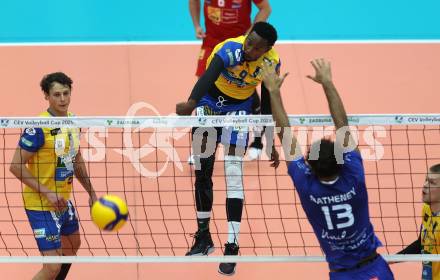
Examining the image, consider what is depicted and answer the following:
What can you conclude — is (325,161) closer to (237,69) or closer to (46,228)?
(237,69)

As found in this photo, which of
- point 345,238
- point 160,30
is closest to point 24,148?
point 345,238

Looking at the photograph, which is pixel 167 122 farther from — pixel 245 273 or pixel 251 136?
pixel 251 136

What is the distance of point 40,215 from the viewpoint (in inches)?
288

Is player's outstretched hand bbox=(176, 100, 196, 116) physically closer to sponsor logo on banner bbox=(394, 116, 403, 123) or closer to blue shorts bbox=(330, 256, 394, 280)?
sponsor logo on banner bbox=(394, 116, 403, 123)

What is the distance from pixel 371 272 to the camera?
20.9 feet

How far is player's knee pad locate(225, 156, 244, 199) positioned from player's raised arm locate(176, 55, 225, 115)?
0.74 meters

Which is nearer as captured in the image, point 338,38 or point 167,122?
point 167,122

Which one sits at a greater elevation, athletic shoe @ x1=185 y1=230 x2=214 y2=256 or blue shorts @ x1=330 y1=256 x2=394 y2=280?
blue shorts @ x1=330 y1=256 x2=394 y2=280

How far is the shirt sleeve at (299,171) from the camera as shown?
6.25 m

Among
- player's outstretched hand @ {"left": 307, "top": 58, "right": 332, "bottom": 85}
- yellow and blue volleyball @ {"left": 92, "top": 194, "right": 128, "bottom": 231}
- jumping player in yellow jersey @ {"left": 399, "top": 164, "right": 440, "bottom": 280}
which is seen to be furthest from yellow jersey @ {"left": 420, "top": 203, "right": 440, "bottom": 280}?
yellow and blue volleyball @ {"left": 92, "top": 194, "right": 128, "bottom": 231}

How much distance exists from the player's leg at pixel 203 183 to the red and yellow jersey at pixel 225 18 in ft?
10.0

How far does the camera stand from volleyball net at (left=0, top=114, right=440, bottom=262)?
360 inches

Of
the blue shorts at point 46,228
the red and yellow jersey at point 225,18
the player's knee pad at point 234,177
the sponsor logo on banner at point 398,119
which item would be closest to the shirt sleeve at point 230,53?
the player's knee pad at point 234,177

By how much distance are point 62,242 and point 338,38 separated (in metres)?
7.86
